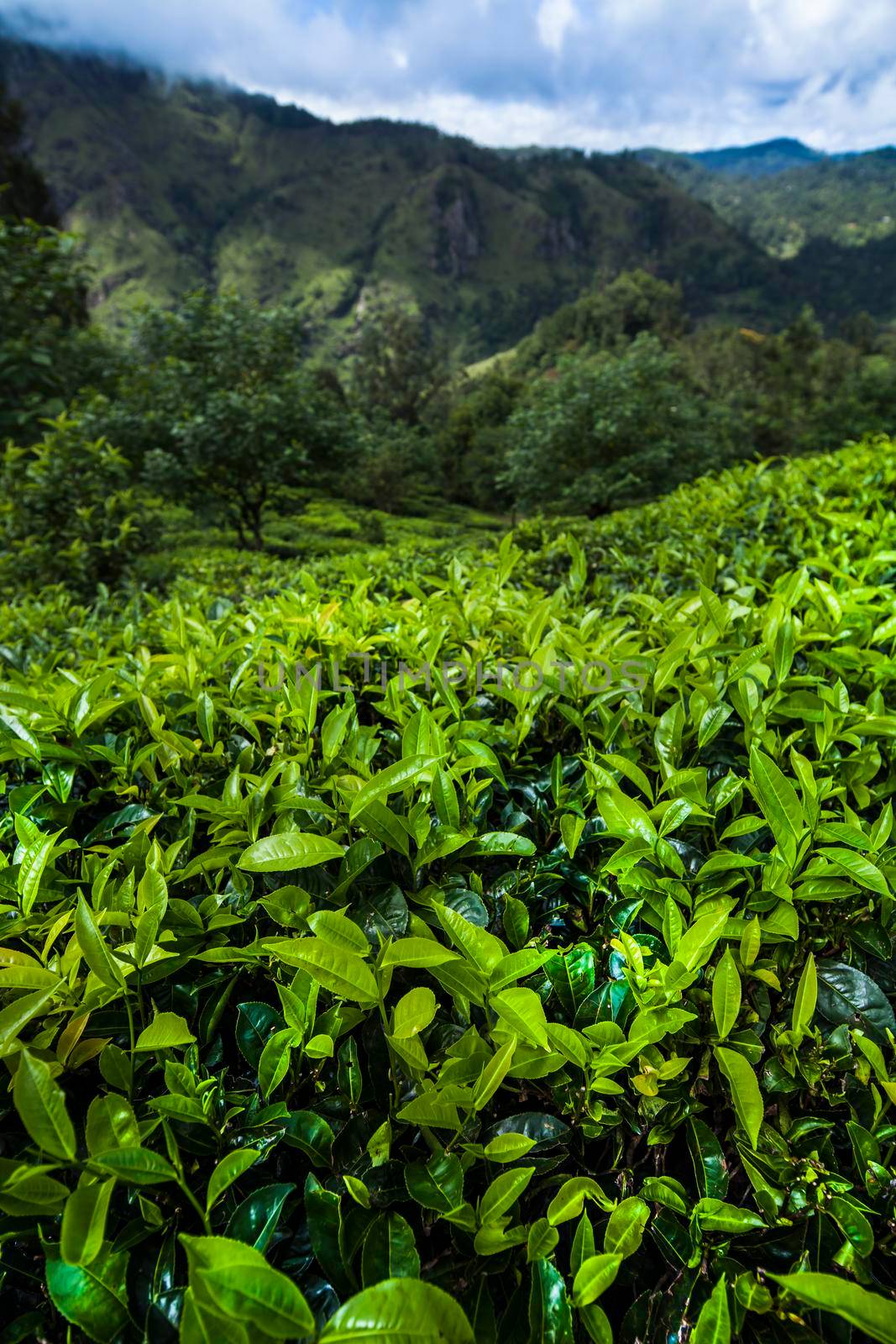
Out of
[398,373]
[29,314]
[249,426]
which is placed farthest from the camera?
[398,373]

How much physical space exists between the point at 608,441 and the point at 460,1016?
16.7m

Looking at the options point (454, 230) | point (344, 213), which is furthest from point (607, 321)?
point (344, 213)

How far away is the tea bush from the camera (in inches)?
25.1

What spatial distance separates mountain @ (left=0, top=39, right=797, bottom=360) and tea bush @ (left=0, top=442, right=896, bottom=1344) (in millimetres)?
108824

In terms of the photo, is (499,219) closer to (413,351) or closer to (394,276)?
(394,276)

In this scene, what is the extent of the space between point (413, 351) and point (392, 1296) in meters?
47.9

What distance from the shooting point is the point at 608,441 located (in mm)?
15844

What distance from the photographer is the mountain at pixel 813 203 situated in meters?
124

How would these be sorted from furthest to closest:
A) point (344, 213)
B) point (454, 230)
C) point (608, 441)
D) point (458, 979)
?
point (344, 213) < point (454, 230) < point (608, 441) < point (458, 979)

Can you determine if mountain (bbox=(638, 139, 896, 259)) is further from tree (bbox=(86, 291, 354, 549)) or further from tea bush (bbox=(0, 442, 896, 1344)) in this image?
tea bush (bbox=(0, 442, 896, 1344))

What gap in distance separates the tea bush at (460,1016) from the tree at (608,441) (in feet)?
48.2

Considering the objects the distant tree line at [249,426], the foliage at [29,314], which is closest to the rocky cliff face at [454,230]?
the distant tree line at [249,426]

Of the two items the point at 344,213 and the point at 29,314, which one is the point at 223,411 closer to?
the point at 29,314

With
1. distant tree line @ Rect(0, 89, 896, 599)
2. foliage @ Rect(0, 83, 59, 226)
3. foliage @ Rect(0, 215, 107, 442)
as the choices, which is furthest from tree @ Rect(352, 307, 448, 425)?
foliage @ Rect(0, 215, 107, 442)
